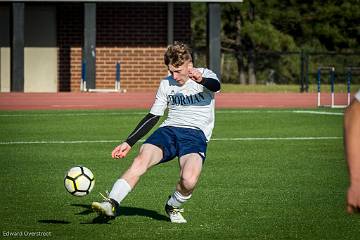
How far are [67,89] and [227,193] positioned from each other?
85.7 feet

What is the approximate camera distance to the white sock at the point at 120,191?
902 centimetres

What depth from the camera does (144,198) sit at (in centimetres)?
1174

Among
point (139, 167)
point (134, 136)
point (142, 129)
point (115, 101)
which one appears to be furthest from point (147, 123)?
point (115, 101)

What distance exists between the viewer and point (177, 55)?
913cm

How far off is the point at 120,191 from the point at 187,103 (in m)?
1.20

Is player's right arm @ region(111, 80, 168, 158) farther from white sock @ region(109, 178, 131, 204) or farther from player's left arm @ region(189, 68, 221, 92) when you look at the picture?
player's left arm @ region(189, 68, 221, 92)

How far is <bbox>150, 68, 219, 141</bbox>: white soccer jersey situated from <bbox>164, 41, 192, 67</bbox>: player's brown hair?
568 millimetres

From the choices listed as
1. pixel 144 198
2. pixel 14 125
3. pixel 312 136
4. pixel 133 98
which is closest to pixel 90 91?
pixel 133 98

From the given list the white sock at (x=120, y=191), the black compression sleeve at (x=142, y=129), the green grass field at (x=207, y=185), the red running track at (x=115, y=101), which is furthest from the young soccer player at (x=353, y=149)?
the red running track at (x=115, y=101)

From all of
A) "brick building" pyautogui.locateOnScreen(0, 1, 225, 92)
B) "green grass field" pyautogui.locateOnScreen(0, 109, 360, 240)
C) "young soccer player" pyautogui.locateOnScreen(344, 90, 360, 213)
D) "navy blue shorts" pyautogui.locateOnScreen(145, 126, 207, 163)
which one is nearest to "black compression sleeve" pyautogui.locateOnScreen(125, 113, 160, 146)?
"navy blue shorts" pyautogui.locateOnScreen(145, 126, 207, 163)

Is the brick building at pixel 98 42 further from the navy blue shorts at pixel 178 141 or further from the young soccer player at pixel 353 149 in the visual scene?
the young soccer player at pixel 353 149

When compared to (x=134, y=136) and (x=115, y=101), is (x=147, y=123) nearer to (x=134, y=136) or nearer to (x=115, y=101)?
(x=134, y=136)

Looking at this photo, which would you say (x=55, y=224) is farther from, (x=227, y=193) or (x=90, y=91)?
(x=90, y=91)

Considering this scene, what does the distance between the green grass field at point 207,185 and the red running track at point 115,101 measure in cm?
649
